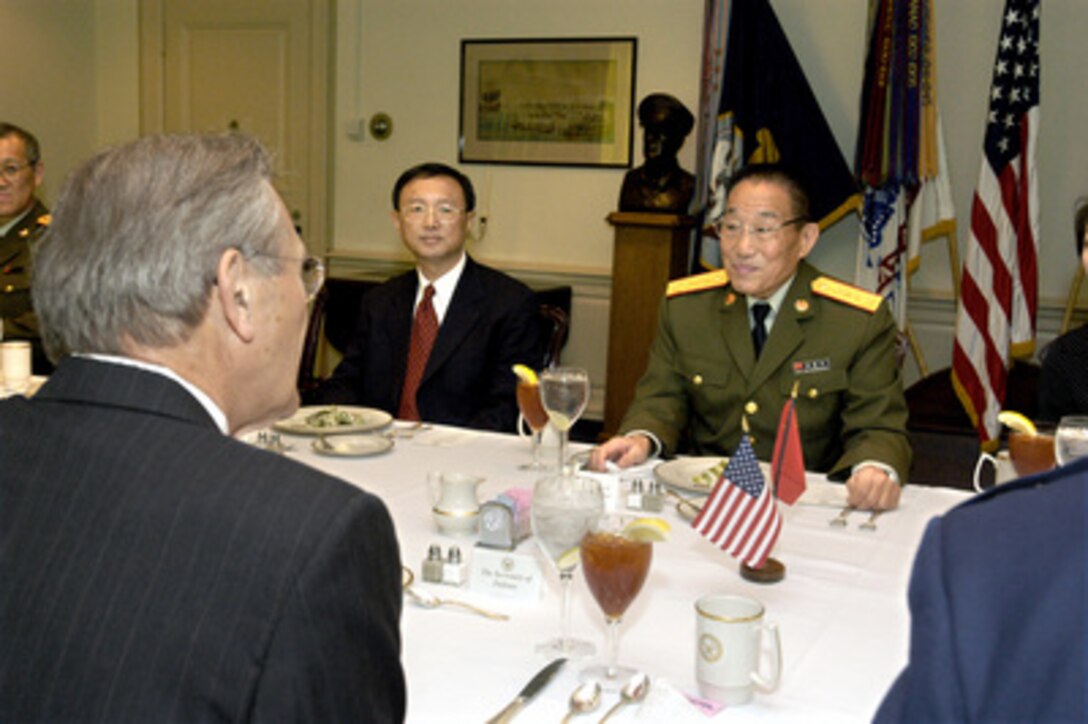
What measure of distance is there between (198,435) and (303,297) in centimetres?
31

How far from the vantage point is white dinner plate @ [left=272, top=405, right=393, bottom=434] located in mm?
2566

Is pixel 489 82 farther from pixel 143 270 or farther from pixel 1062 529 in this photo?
pixel 1062 529

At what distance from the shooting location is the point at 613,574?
1332 millimetres

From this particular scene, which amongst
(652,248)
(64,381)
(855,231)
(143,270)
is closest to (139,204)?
(143,270)

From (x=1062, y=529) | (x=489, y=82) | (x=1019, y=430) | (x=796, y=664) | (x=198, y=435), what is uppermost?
(x=489, y=82)

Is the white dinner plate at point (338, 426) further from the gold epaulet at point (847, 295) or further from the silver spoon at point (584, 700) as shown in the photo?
the silver spoon at point (584, 700)

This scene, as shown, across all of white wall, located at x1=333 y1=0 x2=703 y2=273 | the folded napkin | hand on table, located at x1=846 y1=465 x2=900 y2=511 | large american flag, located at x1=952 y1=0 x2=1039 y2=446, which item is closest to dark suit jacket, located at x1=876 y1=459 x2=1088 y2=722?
the folded napkin

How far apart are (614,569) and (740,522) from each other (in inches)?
14.7

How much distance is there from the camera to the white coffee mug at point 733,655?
1298 millimetres

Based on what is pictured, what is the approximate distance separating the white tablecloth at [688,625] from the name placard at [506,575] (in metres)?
0.01

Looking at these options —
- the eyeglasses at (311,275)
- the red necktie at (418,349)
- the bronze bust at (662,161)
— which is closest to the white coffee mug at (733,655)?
the eyeglasses at (311,275)

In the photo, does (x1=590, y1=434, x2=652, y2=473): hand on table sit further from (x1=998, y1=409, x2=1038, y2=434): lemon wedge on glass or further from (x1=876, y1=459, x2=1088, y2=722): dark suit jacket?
(x1=876, y1=459, x2=1088, y2=722): dark suit jacket

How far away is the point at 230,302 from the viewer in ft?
3.73

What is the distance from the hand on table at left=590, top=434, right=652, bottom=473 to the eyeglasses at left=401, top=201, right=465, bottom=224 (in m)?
1.11
